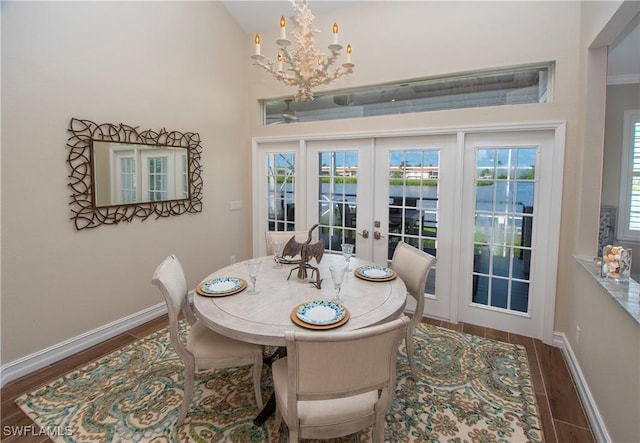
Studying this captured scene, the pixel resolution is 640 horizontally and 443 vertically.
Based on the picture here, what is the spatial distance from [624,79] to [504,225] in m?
2.92

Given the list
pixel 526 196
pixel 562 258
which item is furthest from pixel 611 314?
pixel 526 196

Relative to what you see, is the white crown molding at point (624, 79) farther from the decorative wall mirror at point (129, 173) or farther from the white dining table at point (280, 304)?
the decorative wall mirror at point (129, 173)

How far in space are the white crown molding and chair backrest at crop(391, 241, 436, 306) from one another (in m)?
3.86

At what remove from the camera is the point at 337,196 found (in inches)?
154

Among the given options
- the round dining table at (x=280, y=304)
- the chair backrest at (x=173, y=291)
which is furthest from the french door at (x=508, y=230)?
the chair backrest at (x=173, y=291)

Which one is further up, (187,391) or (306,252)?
(306,252)

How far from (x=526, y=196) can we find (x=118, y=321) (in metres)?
3.99

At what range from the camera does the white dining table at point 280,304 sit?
165 cm

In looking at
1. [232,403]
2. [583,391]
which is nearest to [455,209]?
[583,391]

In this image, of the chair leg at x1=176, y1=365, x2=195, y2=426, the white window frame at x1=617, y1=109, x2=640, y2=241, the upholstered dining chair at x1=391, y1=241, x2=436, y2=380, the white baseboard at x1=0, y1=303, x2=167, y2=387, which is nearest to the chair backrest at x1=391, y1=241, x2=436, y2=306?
the upholstered dining chair at x1=391, y1=241, x2=436, y2=380

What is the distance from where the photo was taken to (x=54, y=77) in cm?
250

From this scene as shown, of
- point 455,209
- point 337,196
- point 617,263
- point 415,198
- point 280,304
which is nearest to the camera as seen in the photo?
point 280,304

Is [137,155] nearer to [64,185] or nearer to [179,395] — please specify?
[64,185]

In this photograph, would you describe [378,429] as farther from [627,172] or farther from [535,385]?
[627,172]
